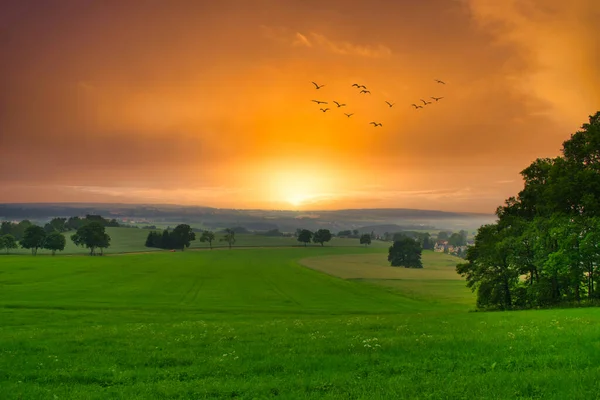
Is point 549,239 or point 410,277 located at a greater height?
point 549,239

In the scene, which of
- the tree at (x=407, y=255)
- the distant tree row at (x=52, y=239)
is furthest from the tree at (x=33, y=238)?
the tree at (x=407, y=255)

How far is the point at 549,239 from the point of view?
51.0 metres

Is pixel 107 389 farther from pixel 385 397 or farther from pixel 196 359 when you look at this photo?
pixel 385 397

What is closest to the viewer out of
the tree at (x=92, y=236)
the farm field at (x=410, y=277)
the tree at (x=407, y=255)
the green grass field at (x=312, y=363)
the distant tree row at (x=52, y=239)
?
the green grass field at (x=312, y=363)

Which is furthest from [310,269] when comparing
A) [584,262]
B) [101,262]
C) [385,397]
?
[385,397]

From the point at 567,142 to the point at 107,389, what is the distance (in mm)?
58961

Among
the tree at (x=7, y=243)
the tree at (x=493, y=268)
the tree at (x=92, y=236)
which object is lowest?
→ the tree at (x=7, y=243)

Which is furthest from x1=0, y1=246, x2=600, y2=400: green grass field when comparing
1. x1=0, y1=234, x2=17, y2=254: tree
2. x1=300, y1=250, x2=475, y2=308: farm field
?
x1=0, y1=234, x2=17, y2=254: tree

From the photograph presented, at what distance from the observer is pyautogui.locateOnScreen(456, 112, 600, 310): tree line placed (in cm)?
4809

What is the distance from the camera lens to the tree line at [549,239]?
48094mm

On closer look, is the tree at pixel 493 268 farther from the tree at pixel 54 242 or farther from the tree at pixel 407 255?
the tree at pixel 54 242

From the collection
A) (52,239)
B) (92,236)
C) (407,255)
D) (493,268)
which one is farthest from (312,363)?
(52,239)

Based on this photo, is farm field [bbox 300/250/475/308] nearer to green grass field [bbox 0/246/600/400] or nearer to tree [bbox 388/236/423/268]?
tree [bbox 388/236/423/268]

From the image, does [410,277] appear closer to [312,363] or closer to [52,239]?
[312,363]
